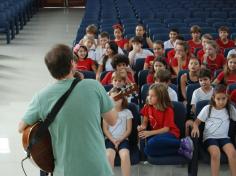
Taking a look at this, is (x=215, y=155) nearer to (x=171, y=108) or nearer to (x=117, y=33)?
(x=171, y=108)

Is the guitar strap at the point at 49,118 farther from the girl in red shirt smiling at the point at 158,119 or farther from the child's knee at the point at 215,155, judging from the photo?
the child's knee at the point at 215,155

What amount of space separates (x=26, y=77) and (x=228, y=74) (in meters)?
3.86

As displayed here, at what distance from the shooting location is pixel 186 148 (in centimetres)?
389

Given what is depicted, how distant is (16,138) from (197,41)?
364cm

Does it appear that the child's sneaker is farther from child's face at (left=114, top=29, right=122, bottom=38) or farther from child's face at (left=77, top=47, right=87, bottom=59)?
child's face at (left=114, top=29, right=122, bottom=38)

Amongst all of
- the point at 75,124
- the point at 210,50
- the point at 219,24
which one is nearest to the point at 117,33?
the point at 210,50

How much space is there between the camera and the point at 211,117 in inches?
166

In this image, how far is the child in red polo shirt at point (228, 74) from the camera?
5320 mm

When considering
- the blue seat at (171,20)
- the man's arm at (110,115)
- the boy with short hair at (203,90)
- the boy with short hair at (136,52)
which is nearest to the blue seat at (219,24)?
the blue seat at (171,20)

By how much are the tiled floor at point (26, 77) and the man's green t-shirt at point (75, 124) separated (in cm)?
206

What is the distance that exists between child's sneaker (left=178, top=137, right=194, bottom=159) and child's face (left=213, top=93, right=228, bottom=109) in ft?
1.65

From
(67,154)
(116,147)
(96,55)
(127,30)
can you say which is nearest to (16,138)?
(116,147)

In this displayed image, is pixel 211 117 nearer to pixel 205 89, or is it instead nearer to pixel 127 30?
pixel 205 89

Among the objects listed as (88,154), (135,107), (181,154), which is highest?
(88,154)
